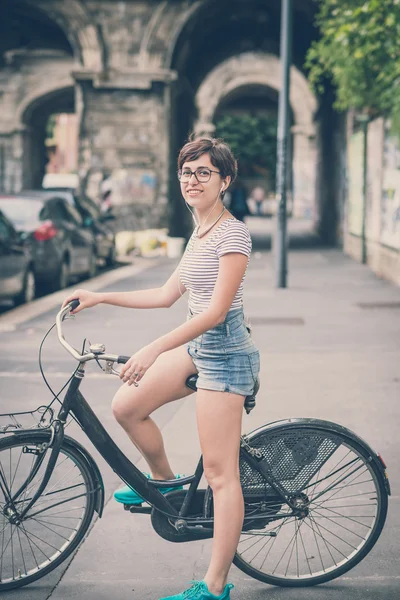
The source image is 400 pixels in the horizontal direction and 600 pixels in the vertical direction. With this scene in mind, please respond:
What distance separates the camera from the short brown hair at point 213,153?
3840 mm

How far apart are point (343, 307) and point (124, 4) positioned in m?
14.6

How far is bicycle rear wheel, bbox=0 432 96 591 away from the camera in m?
Result: 3.98

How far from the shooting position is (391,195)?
17.2m

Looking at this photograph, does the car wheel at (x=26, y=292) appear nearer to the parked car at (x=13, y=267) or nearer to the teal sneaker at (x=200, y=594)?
the parked car at (x=13, y=267)

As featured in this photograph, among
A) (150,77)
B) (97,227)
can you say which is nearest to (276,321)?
(97,227)

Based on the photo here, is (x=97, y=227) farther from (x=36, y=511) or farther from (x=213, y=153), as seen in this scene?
(x=213, y=153)

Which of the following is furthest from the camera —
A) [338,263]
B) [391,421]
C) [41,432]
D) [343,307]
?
[338,263]

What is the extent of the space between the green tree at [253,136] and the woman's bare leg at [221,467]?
7137 cm

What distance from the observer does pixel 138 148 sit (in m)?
26.2

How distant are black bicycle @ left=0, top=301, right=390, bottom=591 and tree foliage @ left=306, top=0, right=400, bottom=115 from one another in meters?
8.53

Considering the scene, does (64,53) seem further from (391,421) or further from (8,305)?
(391,421)

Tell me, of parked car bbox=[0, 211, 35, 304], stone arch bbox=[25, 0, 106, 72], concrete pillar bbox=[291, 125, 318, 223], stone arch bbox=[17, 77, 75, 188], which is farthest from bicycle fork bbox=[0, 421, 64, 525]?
concrete pillar bbox=[291, 125, 318, 223]

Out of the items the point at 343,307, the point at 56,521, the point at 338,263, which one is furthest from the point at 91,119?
the point at 56,521

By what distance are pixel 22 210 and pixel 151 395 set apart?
1291 cm
